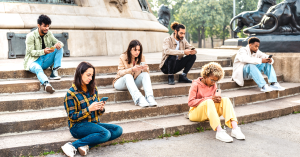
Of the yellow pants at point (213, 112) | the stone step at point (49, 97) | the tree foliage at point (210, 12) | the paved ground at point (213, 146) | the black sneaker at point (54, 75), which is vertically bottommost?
the paved ground at point (213, 146)

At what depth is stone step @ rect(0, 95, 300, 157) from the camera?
378 cm

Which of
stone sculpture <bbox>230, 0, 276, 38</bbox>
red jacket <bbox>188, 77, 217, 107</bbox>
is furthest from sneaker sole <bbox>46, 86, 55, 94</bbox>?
stone sculpture <bbox>230, 0, 276, 38</bbox>

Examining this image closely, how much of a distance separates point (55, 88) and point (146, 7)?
9333 millimetres

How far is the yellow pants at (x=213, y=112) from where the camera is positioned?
442 cm

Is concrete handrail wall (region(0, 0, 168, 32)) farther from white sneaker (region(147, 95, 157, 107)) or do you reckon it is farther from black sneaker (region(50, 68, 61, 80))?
white sneaker (region(147, 95, 157, 107))

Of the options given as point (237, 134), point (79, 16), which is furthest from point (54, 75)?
point (79, 16)

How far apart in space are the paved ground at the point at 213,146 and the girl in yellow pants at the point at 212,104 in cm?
18

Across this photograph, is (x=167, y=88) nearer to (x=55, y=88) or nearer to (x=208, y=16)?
(x=55, y=88)

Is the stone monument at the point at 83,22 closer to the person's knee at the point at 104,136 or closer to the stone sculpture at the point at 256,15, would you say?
the stone sculpture at the point at 256,15

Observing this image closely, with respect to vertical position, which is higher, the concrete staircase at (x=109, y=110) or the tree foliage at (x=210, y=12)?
the tree foliage at (x=210, y=12)

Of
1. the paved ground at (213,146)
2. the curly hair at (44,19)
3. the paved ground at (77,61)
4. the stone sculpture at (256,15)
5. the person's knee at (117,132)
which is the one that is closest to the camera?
the paved ground at (213,146)

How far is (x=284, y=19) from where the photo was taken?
9.15 m

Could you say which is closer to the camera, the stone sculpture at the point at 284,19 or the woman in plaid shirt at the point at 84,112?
the woman in plaid shirt at the point at 84,112

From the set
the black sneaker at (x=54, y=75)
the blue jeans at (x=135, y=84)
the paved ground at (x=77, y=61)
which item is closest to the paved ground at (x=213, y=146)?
the blue jeans at (x=135, y=84)
